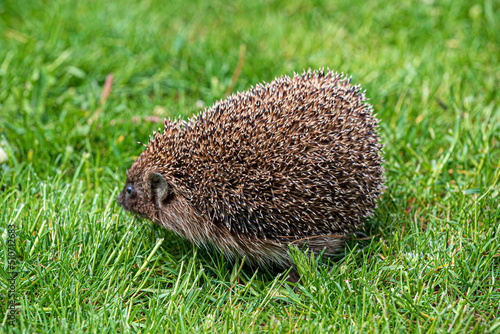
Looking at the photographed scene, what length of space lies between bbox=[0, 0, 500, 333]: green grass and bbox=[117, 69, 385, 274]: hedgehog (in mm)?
265

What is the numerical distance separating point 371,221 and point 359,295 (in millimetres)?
1077

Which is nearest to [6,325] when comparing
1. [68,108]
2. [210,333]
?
[210,333]

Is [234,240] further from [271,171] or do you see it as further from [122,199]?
[122,199]

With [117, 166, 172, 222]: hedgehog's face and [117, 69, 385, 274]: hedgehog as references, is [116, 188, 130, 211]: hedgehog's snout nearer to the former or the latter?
[117, 166, 172, 222]: hedgehog's face

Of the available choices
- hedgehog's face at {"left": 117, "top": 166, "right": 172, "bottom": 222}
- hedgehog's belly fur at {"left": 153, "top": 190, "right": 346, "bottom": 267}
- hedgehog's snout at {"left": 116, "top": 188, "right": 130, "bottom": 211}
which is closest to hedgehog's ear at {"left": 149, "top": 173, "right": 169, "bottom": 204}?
hedgehog's face at {"left": 117, "top": 166, "right": 172, "bottom": 222}

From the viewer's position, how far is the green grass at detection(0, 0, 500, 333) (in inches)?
139

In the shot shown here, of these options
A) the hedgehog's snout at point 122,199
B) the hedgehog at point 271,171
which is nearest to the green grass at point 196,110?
the hedgehog's snout at point 122,199

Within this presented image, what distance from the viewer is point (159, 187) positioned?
4207 mm

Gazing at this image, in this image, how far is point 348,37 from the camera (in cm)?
756

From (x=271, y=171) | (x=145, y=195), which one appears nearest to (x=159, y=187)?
(x=145, y=195)

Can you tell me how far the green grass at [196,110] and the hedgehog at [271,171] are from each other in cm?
27

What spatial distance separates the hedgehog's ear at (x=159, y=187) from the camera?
4105mm

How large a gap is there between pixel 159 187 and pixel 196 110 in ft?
6.09

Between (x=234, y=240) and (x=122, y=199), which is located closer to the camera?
(x=234, y=240)
